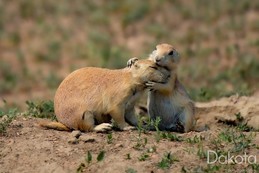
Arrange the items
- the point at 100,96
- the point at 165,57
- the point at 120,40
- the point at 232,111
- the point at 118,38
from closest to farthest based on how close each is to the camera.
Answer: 1. the point at 100,96
2. the point at 165,57
3. the point at 232,111
4. the point at 120,40
5. the point at 118,38

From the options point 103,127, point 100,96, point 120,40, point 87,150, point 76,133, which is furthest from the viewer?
point 120,40

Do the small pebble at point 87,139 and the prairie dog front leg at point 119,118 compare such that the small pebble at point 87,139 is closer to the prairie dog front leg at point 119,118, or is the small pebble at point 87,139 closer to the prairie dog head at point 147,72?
the prairie dog front leg at point 119,118

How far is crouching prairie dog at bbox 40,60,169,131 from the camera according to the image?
24.3 feet

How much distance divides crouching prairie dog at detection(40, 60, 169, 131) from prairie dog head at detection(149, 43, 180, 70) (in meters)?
0.08

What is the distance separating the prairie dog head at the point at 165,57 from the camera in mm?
7767

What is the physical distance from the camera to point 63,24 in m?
17.5

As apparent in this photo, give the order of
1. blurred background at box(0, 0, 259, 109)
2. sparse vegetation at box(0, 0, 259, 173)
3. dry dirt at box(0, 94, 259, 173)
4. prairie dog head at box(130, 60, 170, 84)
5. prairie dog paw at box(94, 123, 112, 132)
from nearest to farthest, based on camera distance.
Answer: dry dirt at box(0, 94, 259, 173)
prairie dog paw at box(94, 123, 112, 132)
prairie dog head at box(130, 60, 170, 84)
sparse vegetation at box(0, 0, 259, 173)
blurred background at box(0, 0, 259, 109)

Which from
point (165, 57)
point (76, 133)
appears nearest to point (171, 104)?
point (165, 57)

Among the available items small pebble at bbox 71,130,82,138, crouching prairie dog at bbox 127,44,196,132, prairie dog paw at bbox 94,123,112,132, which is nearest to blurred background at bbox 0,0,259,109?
crouching prairie dog at bbox 127,44,196,132

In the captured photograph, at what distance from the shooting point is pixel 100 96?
7469 mm

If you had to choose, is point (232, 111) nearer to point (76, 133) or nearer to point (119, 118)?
point (119, 118)

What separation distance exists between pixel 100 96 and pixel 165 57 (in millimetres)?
915

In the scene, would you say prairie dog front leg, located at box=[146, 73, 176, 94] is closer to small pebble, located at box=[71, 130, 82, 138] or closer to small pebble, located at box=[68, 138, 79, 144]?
small pebble, located at box=[71, 130, 82, 138]

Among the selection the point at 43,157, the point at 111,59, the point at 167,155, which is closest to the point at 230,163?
the point at 167,155
